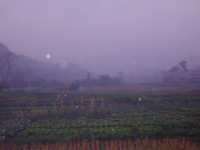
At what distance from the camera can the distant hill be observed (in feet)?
216

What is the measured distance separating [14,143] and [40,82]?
45222mm

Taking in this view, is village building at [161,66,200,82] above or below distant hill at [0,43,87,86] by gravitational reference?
below

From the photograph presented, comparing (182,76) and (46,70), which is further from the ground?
(46,70)

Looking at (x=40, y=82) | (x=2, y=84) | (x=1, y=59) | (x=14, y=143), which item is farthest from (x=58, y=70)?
(x=14, y=143)

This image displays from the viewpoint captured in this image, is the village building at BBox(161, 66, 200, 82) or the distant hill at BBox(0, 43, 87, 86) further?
the distant hill at BBox(0, 43, 87, 86)

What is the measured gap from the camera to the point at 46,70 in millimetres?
81812

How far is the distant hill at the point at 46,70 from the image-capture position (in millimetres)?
65750

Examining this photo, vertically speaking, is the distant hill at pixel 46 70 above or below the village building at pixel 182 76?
above

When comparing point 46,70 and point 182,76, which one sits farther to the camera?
point 46,70

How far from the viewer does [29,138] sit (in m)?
8.37

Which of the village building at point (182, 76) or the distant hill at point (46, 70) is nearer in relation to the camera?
the village building at point (182, 76)

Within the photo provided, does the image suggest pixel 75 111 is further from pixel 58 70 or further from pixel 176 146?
pixel 58 70

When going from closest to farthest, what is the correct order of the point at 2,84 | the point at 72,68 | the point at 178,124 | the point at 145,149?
the point at 145,149 < the point at 178,124 < the point at 2,84 < the point at 72,68

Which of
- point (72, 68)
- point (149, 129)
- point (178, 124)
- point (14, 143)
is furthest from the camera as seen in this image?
point (72, 68)
